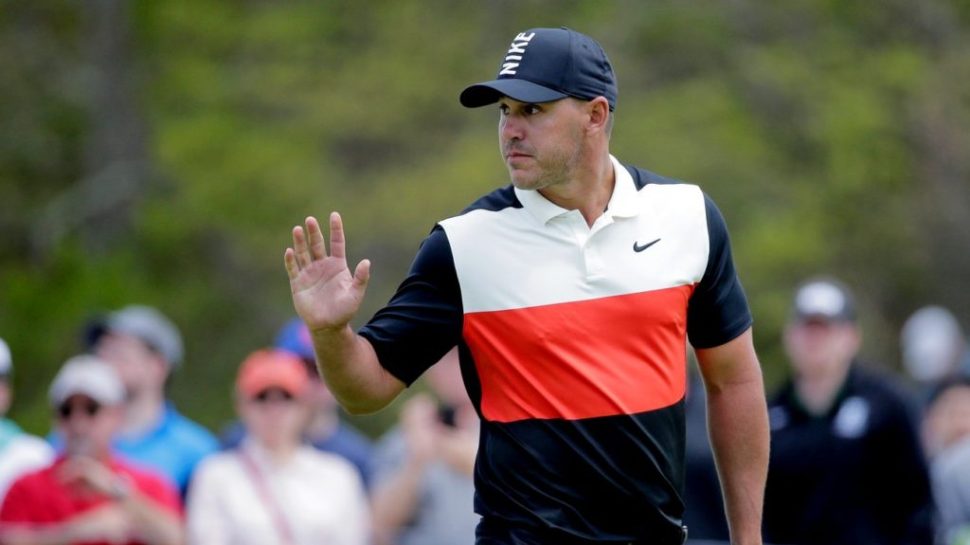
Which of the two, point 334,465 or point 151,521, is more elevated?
point 151,521

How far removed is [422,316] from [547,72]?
0.75m

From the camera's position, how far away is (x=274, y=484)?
8.25 meters

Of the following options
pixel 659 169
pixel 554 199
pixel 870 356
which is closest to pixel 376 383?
pixel 554 199

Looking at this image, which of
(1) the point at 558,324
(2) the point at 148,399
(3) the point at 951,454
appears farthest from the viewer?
(3) the point at 951,454

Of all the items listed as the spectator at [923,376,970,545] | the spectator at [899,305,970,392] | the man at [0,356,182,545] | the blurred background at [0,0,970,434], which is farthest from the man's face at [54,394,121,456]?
the blurred background at [0,0,970,434]

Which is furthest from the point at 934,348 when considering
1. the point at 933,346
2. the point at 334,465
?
the point at 334,465

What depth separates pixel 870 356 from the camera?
2116cm

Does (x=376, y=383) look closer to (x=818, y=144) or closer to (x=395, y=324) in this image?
(x=395, y=324)

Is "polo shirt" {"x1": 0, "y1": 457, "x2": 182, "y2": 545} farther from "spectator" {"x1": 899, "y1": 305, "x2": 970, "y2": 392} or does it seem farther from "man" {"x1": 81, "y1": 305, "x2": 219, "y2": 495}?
"spectator" {"x1": 899, "y1": 305, "x2": 970, "y2": 392}

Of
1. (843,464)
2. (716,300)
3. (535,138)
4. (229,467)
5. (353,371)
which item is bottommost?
(843,464)

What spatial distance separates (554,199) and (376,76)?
1540cm

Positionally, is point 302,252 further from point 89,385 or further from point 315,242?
point 89,385

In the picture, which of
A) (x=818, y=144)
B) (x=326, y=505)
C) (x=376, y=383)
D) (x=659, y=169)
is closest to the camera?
(x=376, y=383)

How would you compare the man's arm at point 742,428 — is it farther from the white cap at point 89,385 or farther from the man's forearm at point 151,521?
the white cap at point 89,385
